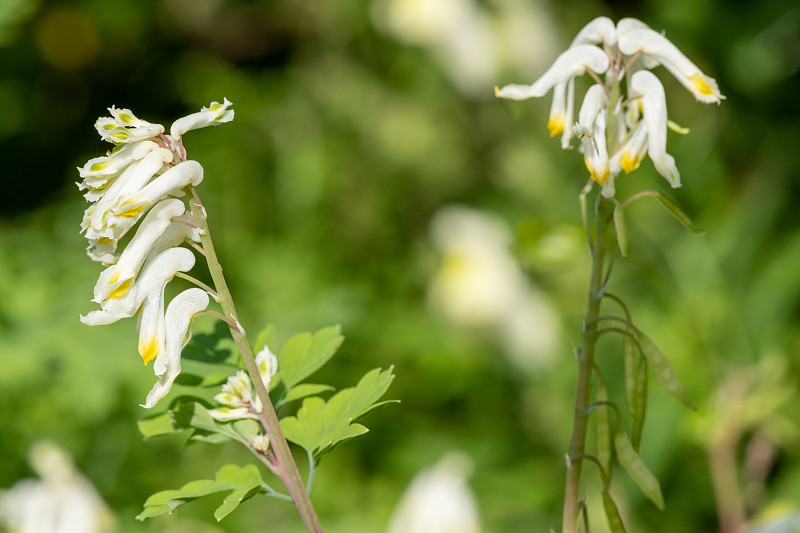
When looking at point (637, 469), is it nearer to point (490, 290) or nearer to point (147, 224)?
point (147, 224)

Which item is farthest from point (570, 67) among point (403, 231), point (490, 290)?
point (403, 231)

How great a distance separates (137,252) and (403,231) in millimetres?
2381

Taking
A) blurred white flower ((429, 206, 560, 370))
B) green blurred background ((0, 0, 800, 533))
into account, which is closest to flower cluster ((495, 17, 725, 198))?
green blurred background ((0, 0, 800, 533))

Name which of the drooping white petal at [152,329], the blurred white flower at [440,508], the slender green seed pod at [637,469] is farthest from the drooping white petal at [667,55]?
the blurred white flower at [440,508]

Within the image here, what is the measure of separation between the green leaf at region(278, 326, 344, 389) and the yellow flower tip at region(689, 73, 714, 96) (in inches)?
11.8

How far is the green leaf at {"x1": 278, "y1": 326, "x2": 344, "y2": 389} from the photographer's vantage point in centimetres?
59

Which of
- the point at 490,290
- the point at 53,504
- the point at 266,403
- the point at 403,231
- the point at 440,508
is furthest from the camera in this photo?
the point at 403,231

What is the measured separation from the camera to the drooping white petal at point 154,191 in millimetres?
469

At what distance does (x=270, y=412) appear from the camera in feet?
1.51

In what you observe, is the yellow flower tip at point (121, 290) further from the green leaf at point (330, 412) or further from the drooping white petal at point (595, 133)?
the drooping white petal at point (595, 133)

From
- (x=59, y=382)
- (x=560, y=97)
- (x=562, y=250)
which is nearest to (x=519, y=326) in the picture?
(x=59, y=382)

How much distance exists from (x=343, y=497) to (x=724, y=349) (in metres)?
0.96

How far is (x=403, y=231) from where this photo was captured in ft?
9.41

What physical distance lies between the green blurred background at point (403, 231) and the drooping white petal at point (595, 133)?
97cm
